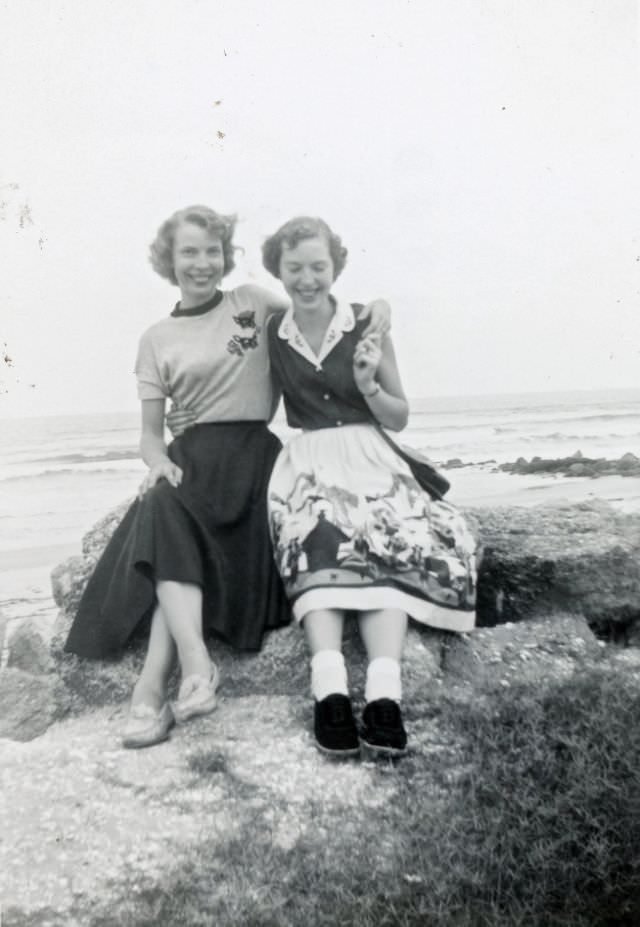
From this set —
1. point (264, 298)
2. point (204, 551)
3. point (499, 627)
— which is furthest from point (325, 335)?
point (499, 627)

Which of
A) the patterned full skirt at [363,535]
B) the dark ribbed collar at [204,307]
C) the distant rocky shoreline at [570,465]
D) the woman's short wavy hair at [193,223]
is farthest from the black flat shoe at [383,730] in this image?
the distant rocky shoreline at [570,465]

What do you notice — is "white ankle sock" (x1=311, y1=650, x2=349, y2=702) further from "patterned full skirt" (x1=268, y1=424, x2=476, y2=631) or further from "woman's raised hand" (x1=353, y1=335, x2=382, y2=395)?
"woman's raised hand" (x1=353, y1=335, x2=382, y2=395)

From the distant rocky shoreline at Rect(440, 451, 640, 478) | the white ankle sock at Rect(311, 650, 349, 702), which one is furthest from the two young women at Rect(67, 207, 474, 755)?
the distant rocky shoreline at Rect(440, 451, 640, 478)

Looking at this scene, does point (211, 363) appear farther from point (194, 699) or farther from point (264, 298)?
point (194, 699)

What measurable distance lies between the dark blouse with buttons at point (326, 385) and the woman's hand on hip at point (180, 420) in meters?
0.36

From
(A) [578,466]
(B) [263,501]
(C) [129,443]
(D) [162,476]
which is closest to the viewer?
(D) [162,476]

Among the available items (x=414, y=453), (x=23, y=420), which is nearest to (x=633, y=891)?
(x=414, y=453)

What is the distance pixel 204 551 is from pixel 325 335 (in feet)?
2.82

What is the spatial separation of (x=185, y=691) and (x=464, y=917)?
104 cm

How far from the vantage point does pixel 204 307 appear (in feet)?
10.6

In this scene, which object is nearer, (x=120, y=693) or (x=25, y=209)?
(x=120, y=693)

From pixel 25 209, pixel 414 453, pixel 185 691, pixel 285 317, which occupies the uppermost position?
pixel 25 209

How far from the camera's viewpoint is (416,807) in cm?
234

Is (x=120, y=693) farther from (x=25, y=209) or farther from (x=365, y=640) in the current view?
(x=25, y=209)
